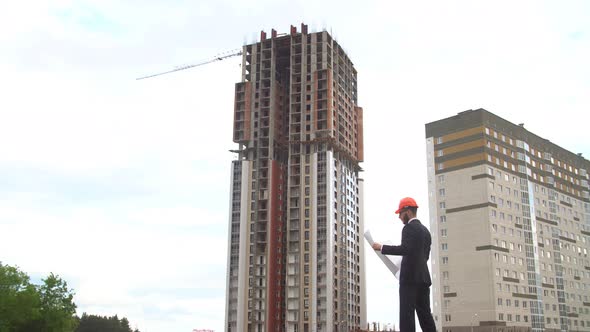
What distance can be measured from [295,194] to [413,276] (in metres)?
128

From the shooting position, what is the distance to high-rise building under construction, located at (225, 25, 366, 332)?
129375 mm

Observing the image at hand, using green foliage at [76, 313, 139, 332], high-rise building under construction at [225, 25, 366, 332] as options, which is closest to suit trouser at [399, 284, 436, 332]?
high-rise building under construction at [225, 25, 366, 332]

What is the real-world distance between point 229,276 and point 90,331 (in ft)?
129

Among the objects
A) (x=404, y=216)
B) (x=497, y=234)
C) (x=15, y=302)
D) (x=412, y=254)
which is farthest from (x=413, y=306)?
Answer: (x=497, y=234)

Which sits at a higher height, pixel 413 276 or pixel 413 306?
pixel 413 276

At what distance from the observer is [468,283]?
11244cm

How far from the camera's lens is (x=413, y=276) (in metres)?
9.59

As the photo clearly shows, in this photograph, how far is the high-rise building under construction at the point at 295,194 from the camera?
12938cm

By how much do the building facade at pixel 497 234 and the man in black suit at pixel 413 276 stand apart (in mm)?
105877

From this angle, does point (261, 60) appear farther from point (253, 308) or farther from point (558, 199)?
point (558, 199)

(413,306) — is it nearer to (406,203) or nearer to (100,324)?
(406,203)

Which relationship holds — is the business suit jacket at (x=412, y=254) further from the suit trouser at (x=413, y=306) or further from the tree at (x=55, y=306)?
the tree at (x=55, y=306)

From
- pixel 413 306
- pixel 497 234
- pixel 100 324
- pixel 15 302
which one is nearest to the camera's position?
pixel 413 306

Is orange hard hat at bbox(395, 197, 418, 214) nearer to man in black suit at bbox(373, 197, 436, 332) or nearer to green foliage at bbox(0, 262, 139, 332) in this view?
man in black suit at bbox(373, 197, 436, 332)
